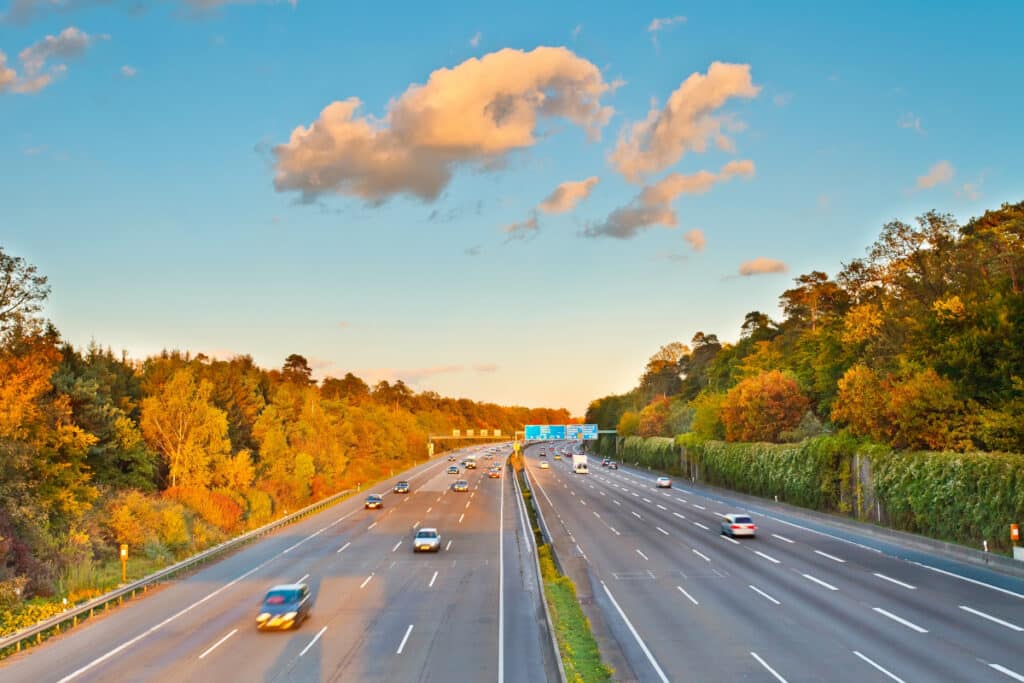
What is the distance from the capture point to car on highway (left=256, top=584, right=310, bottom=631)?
24.5 meters

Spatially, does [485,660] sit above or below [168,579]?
above

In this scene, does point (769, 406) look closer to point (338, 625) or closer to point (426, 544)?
point (426, 544)

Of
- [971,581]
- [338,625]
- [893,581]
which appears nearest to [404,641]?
[338,625]

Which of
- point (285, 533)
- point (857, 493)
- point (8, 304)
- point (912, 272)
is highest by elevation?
point (912, 272)

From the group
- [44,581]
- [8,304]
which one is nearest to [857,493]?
[44,581]

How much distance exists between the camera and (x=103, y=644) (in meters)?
23.7

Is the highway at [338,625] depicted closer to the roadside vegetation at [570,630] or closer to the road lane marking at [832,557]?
the roadside vegetation at [570,630]

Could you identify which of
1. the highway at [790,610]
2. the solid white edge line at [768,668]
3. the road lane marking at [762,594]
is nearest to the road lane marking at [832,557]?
the highway at [790,610]

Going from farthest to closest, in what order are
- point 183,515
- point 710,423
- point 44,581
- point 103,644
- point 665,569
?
point 710,423, point 183,515, point 665,569, point 44,581, point 103,644

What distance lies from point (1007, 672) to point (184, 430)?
58.4m

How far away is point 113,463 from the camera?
54.5 m

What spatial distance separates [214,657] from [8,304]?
26.9 meters

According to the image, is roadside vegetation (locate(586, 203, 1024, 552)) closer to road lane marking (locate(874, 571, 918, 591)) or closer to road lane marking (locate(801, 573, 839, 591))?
road lane marking (locate(874, 571, 918, 591))

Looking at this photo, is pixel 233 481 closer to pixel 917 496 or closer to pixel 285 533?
pixel 285 533
